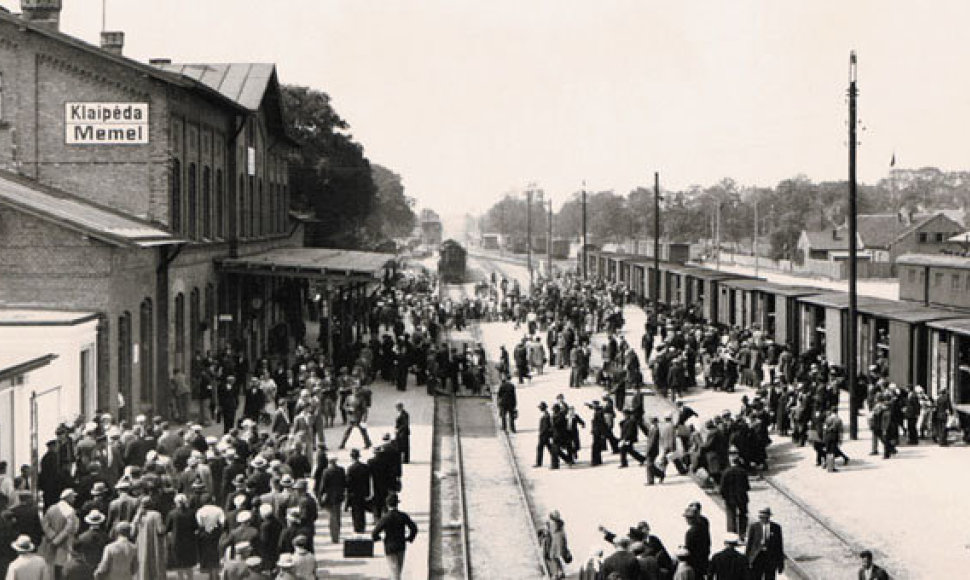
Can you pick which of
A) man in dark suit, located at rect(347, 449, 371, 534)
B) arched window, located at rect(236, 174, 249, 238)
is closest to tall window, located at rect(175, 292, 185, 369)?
arched window, located at rect(236, 174, 249, 238)

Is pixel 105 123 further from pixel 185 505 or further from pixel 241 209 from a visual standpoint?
pixel 185 505

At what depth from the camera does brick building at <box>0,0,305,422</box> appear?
22938mm

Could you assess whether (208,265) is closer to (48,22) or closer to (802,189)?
(48,22)

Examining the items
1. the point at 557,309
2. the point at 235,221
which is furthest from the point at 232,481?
→ the point at 557,309

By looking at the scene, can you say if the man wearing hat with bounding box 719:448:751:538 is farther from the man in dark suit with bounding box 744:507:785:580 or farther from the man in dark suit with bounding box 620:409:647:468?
the man in dark suit with bounding box 620:409:647:468

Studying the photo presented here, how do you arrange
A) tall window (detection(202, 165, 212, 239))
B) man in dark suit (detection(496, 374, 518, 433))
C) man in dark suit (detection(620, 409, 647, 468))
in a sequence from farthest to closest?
tall window (detection(202, 165, 212, 239)) < man in dark suit (detection(496, 374, 518, 433)) < man in dark suit (detection(620, 409, 647, 468))

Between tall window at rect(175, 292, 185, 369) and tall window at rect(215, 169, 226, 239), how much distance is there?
17.5ft

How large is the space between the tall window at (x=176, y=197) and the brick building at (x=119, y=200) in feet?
0.26

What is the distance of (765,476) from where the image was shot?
2255cm

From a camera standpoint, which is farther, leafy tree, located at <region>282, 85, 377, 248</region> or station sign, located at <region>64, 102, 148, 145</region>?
leafy tree, located at <region>282, 85, 377, 248</region>

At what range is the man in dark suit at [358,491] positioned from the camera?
1694cm

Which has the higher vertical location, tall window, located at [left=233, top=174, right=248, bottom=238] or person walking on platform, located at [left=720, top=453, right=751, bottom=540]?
tall window, located at [left=233, top=174, right=248, bottom=238]

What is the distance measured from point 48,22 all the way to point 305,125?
130 feet

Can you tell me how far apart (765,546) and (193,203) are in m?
20.8
